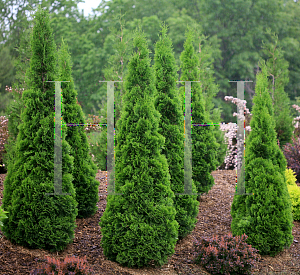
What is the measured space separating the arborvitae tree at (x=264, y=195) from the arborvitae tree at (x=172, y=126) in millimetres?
882

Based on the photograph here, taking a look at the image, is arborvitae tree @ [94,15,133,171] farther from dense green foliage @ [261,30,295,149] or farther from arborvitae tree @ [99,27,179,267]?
dense green foliage @ [261,30,295,149]

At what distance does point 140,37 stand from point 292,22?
23.2 metres

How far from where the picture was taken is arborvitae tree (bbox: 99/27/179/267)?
4.25 meters

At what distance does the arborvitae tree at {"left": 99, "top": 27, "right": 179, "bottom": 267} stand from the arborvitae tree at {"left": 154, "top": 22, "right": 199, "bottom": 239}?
86 centimetres

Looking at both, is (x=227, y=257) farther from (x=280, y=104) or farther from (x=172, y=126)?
(x=280, y=104)

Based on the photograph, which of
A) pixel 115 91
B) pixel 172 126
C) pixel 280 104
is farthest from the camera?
pixel 280 104

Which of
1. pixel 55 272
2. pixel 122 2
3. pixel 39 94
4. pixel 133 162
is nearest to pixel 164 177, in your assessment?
pixel 133 162

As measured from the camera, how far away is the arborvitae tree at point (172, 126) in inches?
211

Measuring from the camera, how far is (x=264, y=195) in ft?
16.8

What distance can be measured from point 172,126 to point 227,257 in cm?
223

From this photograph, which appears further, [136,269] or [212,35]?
[212,35]

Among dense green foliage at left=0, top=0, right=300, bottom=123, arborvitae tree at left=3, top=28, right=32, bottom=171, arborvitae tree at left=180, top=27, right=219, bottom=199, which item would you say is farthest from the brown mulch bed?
dense green foliage at left=0, top=0, right=300, bottom=123

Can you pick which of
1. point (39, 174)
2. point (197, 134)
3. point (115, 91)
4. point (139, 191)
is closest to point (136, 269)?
point (139, 191)

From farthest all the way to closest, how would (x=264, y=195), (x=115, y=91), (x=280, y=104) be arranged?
(x=280, y=104), (x=115, y=91), (x=264, y=195)
